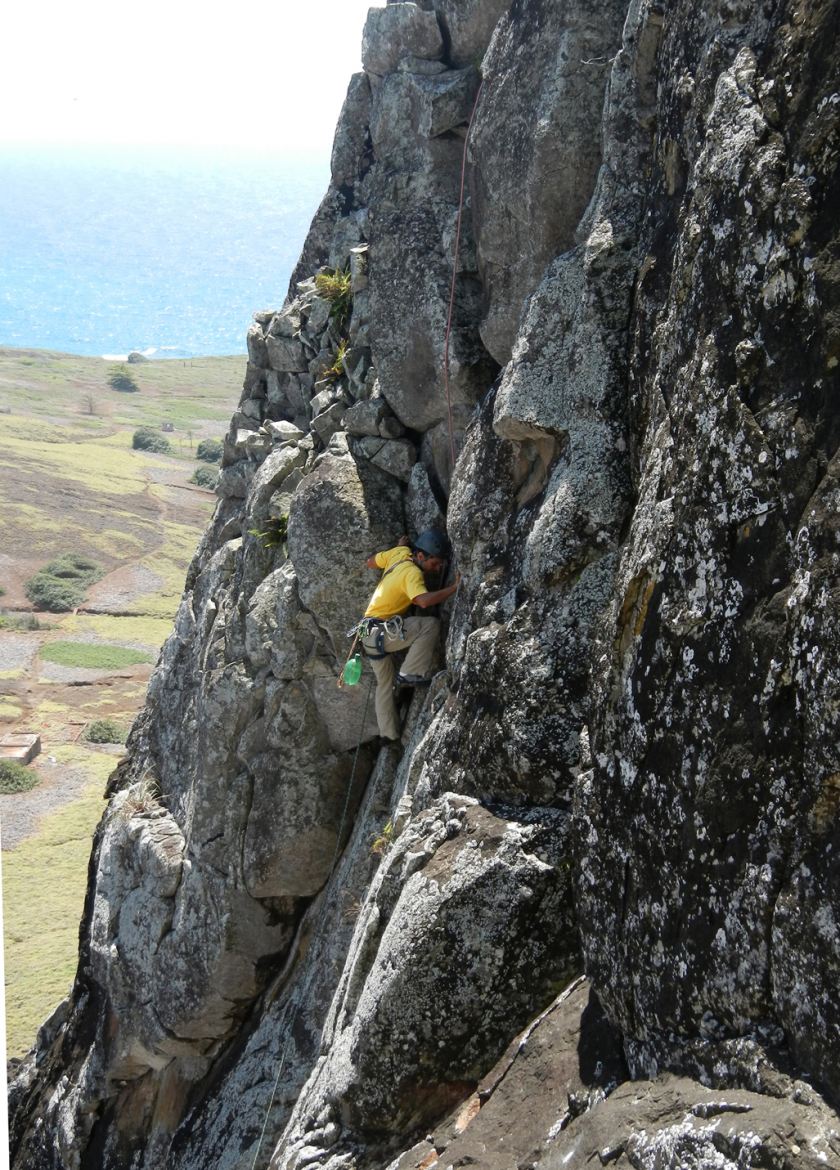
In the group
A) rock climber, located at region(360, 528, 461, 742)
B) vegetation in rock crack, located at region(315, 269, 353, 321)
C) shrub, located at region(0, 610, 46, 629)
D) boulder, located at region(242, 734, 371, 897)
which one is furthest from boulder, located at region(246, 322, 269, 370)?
shrub, located at region(0, 610, 46, 629)

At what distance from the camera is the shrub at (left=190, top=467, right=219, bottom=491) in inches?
3348

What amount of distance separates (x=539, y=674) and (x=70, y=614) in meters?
50.8

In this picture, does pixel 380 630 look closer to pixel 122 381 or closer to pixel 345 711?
pixel 345 711

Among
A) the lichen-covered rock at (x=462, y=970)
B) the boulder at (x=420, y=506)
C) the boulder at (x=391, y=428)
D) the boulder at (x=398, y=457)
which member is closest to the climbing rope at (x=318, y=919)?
the boulder at (x=420, y=506)

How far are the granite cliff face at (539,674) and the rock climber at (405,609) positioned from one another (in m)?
0.60

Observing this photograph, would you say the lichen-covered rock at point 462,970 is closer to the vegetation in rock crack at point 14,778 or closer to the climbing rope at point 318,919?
the climbing rope at point 318,919

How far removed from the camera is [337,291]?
54.6 feet

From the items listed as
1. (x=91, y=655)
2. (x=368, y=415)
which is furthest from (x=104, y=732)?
(x=368, y=415)

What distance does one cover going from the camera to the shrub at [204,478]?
85.0 meters

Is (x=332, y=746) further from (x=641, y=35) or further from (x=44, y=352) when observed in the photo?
(x=44, y=352)

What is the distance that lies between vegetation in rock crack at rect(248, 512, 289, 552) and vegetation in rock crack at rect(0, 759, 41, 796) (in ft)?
72.3

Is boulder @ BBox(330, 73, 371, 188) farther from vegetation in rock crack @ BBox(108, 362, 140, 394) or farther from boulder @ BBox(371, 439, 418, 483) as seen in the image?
vegetation in rock crack @ BBox(108, 362, 140, 394)

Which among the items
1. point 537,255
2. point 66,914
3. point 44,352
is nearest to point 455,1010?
point 537,255

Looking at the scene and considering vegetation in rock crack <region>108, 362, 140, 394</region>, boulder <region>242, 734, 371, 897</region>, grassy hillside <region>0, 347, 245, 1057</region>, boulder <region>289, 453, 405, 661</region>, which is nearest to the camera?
boulder <region>289, 453, 405, 661</region>
